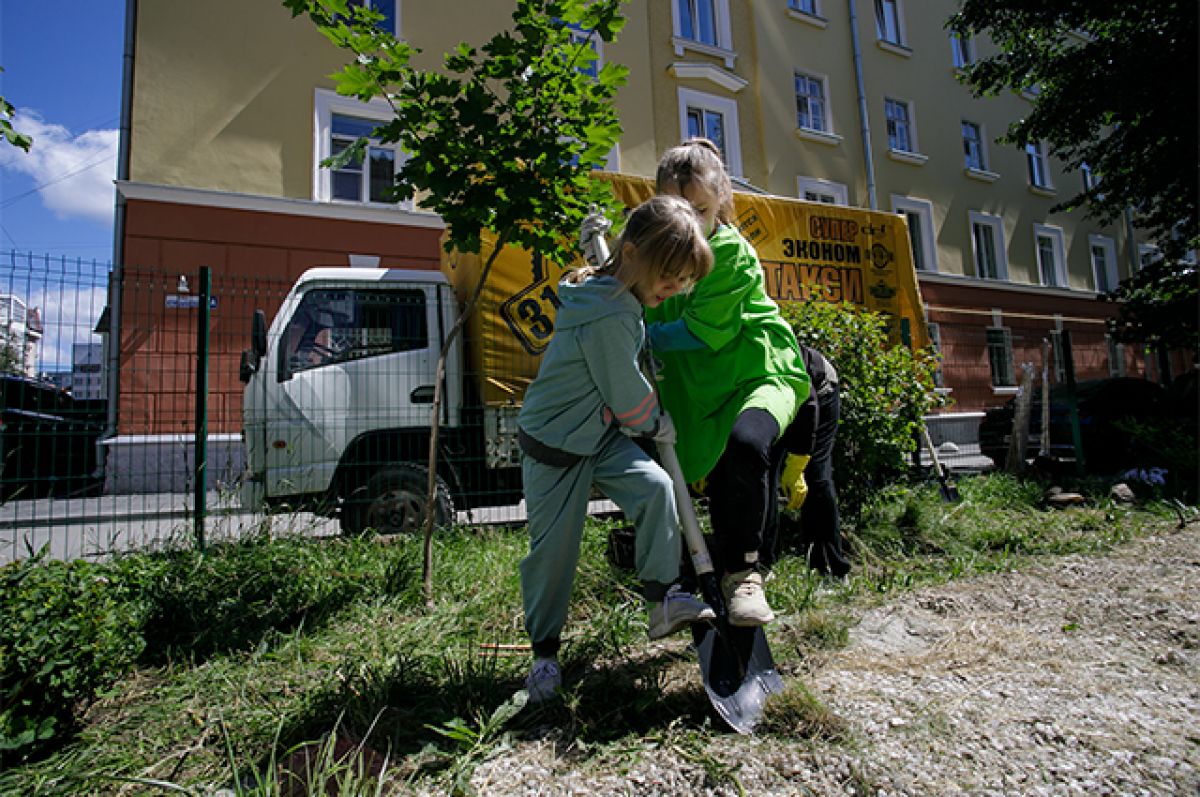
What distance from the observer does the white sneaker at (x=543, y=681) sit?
1991mm

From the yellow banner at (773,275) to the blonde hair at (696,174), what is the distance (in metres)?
2.28

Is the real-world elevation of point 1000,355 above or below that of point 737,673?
above

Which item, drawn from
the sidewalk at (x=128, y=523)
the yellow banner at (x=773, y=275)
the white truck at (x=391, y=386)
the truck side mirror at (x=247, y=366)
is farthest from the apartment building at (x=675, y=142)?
the yellow banner at (x=773, y=275)

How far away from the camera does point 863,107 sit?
1578cm

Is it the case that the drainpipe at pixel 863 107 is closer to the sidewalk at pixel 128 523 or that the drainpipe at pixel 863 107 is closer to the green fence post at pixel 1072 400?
the green fence post at pixel 1072 400

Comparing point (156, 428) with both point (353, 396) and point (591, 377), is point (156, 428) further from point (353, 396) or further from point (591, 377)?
point (591, 377)

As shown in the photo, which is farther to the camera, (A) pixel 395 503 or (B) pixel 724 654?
(A) pixel 395 503

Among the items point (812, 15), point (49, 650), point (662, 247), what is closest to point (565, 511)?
point (662, 247)

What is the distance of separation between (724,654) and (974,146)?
20512mm

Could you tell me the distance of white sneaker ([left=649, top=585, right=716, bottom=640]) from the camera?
1889 millimetres

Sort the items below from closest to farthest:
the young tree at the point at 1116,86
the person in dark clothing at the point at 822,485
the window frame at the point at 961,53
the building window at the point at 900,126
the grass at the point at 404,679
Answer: the grass at the point at 404,679, the person in dark clothing at the point at 822,485, the young tree at the point at 1116,86, the building window at the point at 900,126, the window frame at the point at 961,53

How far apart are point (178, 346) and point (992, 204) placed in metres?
19.7

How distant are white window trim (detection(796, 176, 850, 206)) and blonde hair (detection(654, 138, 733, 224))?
1333 cm

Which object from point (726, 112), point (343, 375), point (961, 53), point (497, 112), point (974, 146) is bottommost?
point (343, 375)
